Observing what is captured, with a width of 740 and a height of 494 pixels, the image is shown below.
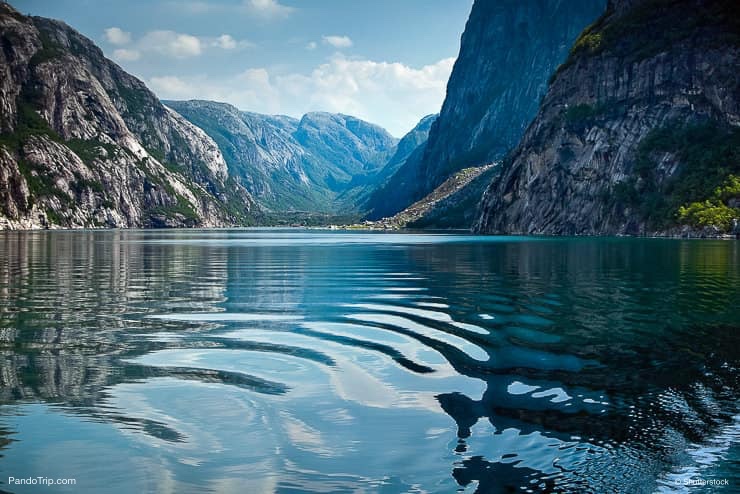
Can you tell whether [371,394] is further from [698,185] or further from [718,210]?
[698,185]

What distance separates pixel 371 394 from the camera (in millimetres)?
17109

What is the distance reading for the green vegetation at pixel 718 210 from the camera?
16212cm

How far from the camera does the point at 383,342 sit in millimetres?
24297

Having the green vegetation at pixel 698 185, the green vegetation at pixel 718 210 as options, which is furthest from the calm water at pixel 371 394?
the green vegetation at pixel 698 185

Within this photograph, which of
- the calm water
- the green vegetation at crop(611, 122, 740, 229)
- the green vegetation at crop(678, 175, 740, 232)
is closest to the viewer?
the calm water

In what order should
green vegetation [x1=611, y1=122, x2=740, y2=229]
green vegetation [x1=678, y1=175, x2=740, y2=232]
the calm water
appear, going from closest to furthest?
the calm water, green vegetation [x1=678, y1=175, x2=740, y2=232], green vegetation [x1=611, y1=122, x2=740, y2=229]

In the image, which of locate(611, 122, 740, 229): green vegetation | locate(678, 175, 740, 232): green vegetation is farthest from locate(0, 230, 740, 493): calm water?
locate(611, 122, 740, 229): green vegetation

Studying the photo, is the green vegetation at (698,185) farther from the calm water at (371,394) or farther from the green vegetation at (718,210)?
the calm water at (371,394)

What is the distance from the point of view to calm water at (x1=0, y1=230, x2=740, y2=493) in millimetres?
11828

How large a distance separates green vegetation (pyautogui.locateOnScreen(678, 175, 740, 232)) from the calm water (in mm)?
143554

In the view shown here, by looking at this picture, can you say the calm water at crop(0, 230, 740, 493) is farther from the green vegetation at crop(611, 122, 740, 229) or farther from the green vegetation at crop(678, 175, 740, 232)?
the green vegetation at crop(611, 122, 740, 229)

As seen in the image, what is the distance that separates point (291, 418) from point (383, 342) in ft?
31.6

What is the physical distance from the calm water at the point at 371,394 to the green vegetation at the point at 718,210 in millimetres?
143554

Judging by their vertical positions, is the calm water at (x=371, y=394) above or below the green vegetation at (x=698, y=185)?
below
